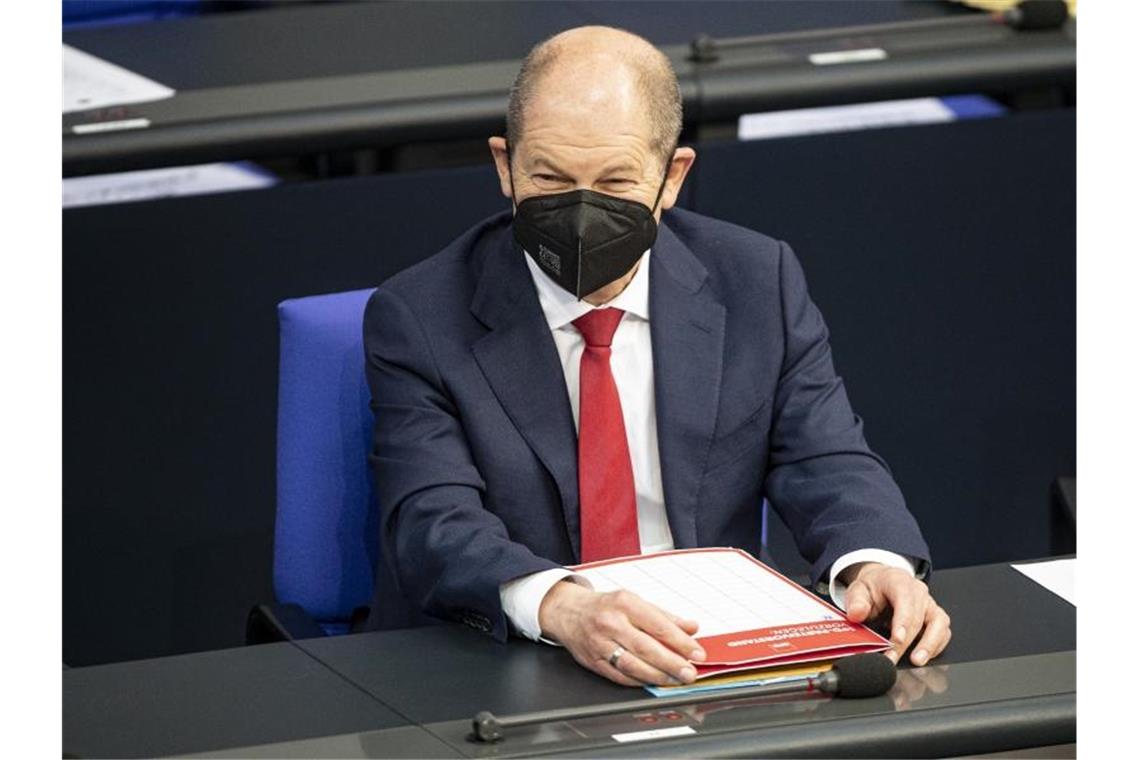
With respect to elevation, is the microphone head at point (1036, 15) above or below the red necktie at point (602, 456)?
above

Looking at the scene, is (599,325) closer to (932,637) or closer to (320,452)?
(320,452)

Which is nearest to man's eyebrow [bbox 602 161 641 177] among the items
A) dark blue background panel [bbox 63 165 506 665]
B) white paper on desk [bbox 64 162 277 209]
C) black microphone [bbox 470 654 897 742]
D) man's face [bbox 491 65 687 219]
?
man's face [bbox 491 65 687 219]

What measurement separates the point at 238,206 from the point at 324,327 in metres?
0.81

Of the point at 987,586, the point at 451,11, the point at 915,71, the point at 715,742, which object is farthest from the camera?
the point at 451,11

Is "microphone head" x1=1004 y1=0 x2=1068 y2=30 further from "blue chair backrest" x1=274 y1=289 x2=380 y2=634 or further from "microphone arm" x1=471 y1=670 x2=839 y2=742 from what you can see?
"microphone arm" x1=471 y1=670 x2=839 y2=742

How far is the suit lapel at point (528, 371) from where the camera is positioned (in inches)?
94.7

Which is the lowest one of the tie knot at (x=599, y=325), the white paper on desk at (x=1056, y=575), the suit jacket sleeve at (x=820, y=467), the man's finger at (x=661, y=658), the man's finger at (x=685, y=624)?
the white paper on desk at (x=1056, y=575)

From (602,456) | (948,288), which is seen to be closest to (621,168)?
(602,456)

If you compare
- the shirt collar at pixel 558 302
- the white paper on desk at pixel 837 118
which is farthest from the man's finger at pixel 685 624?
the white paper on desk at pixel 837 118

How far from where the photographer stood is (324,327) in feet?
8.41

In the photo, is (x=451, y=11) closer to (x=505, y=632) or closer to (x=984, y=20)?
(x=984, y=20)

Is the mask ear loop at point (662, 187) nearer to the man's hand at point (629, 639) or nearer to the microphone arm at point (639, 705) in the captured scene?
the man's hand at point (629, 639)

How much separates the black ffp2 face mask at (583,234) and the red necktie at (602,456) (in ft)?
0.31

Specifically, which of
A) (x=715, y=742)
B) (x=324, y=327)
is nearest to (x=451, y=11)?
(x=324, y=327)
